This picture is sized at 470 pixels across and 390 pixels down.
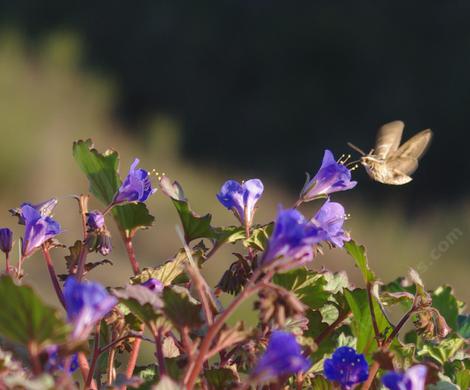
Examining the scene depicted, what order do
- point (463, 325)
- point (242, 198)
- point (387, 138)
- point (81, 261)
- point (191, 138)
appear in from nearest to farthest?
point (81, 261)
point (242, 198)
point (463, 325)
point (387, 138)
point (191, 138)

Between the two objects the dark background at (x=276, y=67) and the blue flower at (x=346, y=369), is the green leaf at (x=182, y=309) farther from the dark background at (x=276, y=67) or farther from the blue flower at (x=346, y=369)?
the dark background at (x=276, y=67)

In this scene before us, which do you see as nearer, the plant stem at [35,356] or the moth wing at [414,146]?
the plant stem at [35,356]

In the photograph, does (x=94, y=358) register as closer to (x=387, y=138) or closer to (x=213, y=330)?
(x=213, y=330)

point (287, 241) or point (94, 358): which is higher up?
point (287, 241)

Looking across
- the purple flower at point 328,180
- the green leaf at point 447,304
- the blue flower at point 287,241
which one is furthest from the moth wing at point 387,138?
the blue flower at point 287,241

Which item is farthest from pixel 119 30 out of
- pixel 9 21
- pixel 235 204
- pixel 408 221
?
pixel 235 204

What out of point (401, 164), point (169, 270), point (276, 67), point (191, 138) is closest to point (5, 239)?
point (169, 270)

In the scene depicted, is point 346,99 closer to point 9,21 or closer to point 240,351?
point 9,21
